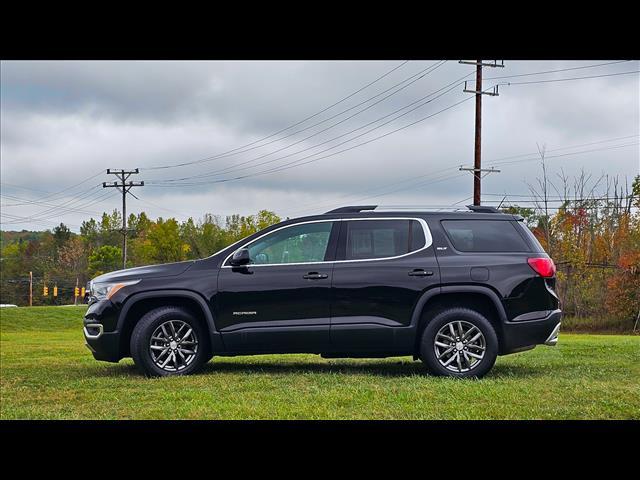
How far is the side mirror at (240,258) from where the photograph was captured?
24.8ft

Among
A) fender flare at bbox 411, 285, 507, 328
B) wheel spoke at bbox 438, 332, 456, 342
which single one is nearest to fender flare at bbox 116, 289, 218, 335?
fender flare at bbox 411, 285, 507, 328

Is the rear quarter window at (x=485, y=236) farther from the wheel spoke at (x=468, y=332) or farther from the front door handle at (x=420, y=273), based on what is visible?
the wheel spoke at (x=468, y=332)

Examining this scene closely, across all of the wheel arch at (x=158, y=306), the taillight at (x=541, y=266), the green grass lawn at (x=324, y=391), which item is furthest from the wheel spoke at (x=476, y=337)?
the wheel arch at (x=158, y=306)

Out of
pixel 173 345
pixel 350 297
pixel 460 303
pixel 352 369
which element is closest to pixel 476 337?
pixel 460 303

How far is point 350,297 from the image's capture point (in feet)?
24.5

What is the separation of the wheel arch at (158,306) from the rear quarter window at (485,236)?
2.54 m

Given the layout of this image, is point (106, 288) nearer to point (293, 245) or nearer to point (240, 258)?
point (240, 258)

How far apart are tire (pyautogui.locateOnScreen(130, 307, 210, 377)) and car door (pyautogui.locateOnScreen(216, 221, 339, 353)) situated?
11.2 inches

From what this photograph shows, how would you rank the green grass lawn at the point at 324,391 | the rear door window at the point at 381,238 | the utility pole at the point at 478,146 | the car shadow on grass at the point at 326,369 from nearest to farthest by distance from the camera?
the green grass lawn at the point at 324,391 < the rear door window at the point at 381,238 < the car shadow on grass at the point at 326,369 < the utility pole at the point at 478,146
